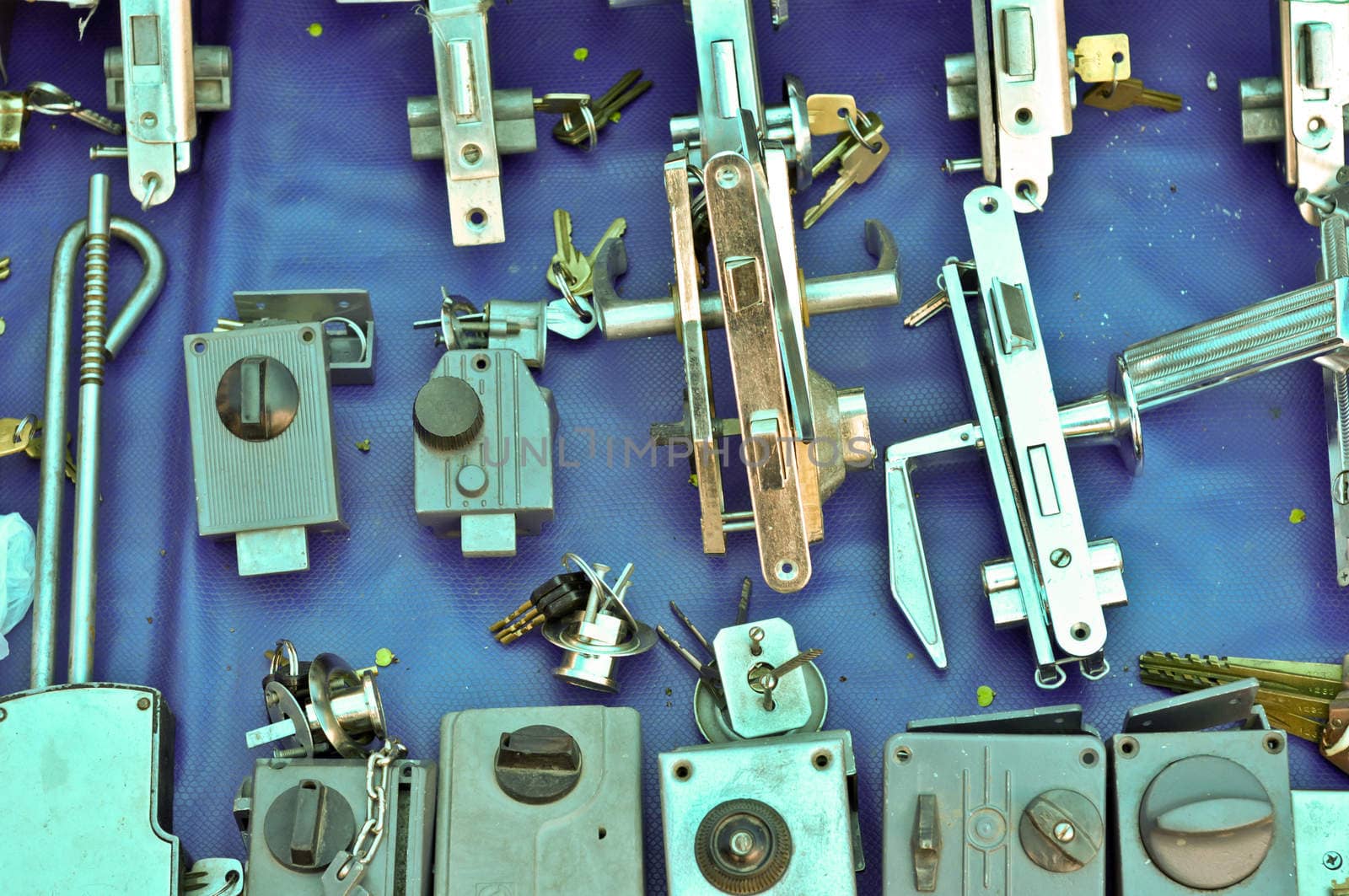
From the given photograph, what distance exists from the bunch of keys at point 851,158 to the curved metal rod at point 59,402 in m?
0.80

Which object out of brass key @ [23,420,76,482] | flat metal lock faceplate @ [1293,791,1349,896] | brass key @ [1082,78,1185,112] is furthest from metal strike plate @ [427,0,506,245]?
flat metal lock faceplate @ [1293,791,1349,896]

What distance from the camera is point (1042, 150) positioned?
192 cm

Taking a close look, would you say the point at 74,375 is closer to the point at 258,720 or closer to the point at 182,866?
the point at 258,720

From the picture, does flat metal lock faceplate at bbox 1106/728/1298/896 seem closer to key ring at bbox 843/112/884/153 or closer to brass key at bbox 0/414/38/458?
key ring at bbox 843/112/884/153

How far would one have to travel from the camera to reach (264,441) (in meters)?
1.81

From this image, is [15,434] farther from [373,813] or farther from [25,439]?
[373,813]

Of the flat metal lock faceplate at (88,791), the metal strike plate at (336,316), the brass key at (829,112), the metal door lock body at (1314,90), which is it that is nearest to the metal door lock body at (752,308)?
the brass key at (829,112)

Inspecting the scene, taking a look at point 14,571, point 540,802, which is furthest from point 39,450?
point 540,802

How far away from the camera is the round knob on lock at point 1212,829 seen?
60.8 inches

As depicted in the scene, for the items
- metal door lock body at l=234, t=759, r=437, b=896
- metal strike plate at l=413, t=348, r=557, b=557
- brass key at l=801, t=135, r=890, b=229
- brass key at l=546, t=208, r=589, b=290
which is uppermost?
brass key at l=801, t=135, r=890, b=229

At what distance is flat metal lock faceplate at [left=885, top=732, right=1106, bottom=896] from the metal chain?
0.50 metres

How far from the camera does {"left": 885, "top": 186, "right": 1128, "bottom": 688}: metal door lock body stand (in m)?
1.76

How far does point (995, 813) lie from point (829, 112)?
2.81 ft

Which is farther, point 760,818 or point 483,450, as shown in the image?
point 483,450
